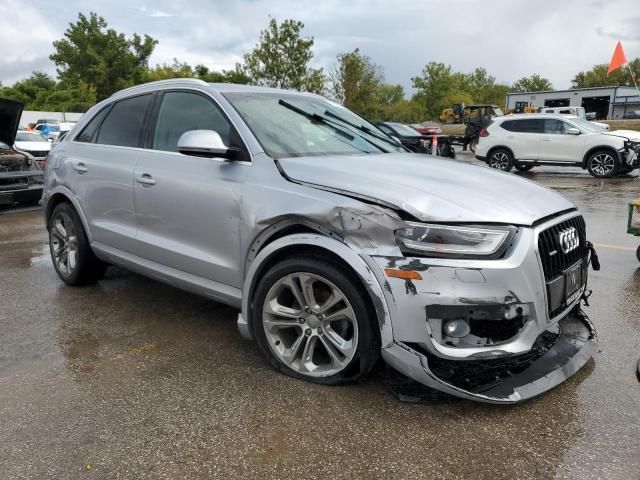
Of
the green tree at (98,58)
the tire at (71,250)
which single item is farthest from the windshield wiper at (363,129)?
the green tree at (98,58)

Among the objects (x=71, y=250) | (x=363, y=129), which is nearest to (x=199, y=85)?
(x=363, y=129)

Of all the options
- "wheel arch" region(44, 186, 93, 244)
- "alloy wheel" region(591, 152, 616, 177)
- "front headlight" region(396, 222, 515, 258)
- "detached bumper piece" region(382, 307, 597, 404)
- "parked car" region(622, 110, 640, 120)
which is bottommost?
"detached bumper piece" region(382, 307, 597, 404)

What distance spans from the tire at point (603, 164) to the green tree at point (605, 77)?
3050 inches

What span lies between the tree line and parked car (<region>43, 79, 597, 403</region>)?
102ft

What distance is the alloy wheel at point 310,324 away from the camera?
281 cm

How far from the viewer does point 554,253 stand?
8.95 ft

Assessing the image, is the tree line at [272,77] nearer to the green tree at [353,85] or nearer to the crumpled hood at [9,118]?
the green tree at [353,85]

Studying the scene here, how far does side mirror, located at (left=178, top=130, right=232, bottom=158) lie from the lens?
3.12 metres

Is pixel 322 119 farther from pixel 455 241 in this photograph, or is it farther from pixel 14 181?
pixel 14 181

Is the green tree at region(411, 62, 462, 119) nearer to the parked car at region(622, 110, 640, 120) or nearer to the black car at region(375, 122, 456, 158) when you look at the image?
the parked car at region(622, 110, 640, 120)

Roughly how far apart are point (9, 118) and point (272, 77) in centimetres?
2728

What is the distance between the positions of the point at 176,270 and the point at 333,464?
1817 millimetres

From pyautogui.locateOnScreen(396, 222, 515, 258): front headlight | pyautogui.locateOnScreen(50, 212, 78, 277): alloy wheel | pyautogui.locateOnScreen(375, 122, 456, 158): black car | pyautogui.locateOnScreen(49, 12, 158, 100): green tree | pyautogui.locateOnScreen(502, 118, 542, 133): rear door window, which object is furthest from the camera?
pyautogui.locateOnScreen(49, 12, 158, 100): green tree

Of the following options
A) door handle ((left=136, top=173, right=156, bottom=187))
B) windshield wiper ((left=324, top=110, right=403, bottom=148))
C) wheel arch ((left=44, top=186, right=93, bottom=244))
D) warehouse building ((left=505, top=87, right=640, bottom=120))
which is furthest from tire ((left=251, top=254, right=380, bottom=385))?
warehouse building ((left=505, top=87, right=640, bottom=120))
